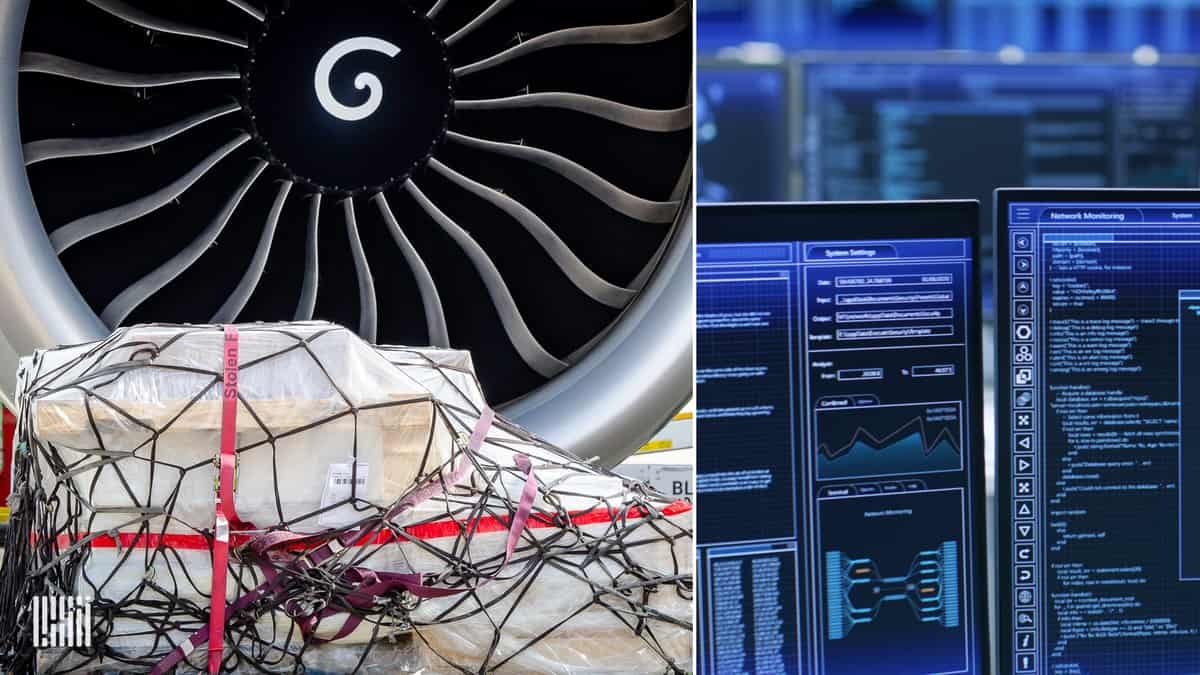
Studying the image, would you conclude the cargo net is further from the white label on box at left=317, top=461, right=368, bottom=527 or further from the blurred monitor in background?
the blurred monitor in background

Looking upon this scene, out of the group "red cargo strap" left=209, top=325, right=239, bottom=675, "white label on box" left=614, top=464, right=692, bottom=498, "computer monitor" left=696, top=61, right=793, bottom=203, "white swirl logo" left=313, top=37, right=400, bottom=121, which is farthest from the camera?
"white label on box" left=614, top=464, right=692, bottom=498

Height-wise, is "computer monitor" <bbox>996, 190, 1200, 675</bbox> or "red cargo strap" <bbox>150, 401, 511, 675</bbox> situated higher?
"computer monitor" <bbox>996, 190, 1200, 675</bbox>

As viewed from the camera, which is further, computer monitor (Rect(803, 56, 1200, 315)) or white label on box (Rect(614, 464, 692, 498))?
white label on box (Rect(614, 464, 692, 498))

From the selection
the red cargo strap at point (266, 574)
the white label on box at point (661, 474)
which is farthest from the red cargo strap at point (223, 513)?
the white label on box at point (661, 474)

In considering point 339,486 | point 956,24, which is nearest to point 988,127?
point 956,24

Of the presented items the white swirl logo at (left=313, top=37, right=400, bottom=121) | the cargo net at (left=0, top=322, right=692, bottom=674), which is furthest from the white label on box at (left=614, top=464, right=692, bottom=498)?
the cargo net at (left=0, top=322, right=692, bottom=674)

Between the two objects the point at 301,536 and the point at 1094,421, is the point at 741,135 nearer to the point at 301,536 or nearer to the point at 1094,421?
the point at 1094,421

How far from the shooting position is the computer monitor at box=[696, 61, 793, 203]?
1.14m

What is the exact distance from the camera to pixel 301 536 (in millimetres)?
2016

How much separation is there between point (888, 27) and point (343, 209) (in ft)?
6.61

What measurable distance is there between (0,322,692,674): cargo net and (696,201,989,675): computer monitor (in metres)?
0.95

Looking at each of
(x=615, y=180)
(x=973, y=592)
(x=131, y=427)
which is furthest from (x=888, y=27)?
(x=615, y=180)

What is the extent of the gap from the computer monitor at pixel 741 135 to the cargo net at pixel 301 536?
102cm

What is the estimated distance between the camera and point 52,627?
6.70ft
